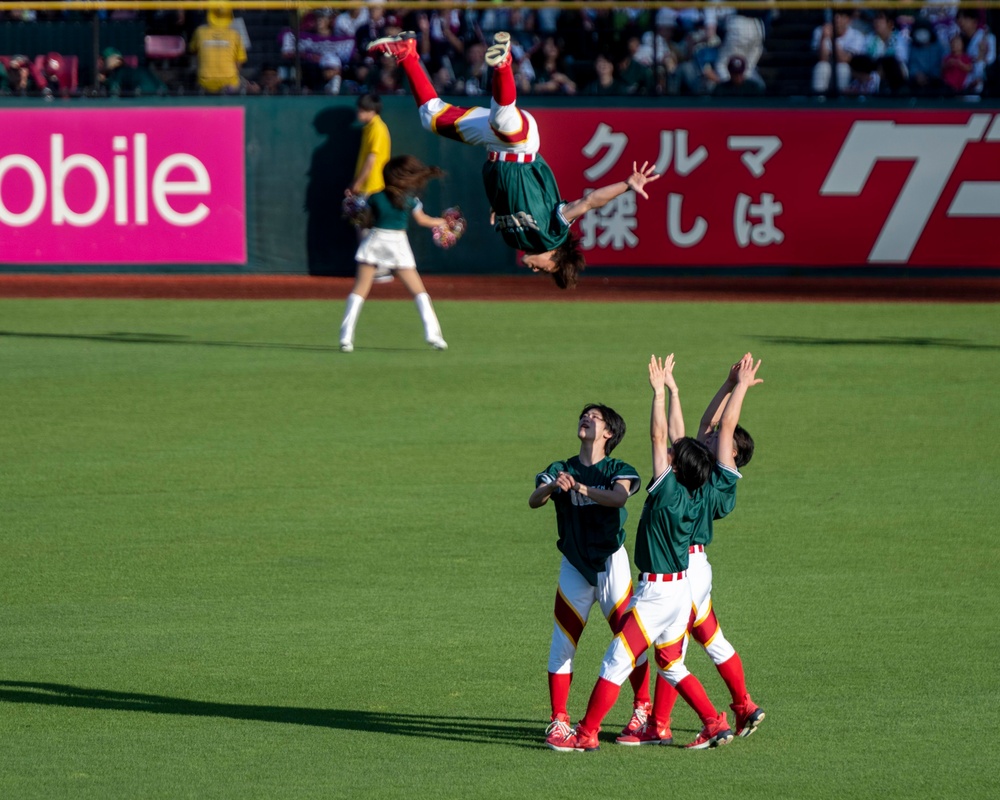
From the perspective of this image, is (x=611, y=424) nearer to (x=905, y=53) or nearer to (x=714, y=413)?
(x=714, y=413)

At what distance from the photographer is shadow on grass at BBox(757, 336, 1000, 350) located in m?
18.6

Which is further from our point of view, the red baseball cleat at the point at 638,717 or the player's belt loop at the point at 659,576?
the red baseball cleat at the point at 638,717

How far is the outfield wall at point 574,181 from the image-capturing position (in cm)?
2219

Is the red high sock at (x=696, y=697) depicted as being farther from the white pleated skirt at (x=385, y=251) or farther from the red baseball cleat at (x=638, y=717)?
the white pleated skirt at (x=385, y=251)

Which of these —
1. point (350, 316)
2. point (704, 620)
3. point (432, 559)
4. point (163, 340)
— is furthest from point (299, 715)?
point (163, 340)

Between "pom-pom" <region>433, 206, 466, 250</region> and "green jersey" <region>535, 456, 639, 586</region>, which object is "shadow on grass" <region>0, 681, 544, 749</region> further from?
"pom-pom" <region>433, 206, 466, 250</region>

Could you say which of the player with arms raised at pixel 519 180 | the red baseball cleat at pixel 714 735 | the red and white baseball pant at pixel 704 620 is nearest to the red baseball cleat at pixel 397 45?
the player with arms raised at pixel 519 180

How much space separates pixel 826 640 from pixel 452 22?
16.5 metres

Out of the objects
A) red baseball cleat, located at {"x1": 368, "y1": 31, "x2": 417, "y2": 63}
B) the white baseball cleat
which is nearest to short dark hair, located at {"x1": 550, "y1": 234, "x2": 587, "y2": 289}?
red baseball cleat, located at {"x1": 368, "y1": 31, "x2": 417, "y2": 63}

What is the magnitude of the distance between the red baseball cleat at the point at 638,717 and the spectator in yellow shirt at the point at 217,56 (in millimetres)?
16642

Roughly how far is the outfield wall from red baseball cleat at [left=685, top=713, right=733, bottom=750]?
615 inches

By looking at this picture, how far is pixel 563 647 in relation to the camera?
7.36 m

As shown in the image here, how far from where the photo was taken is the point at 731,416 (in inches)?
293

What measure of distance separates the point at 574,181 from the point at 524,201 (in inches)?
542
